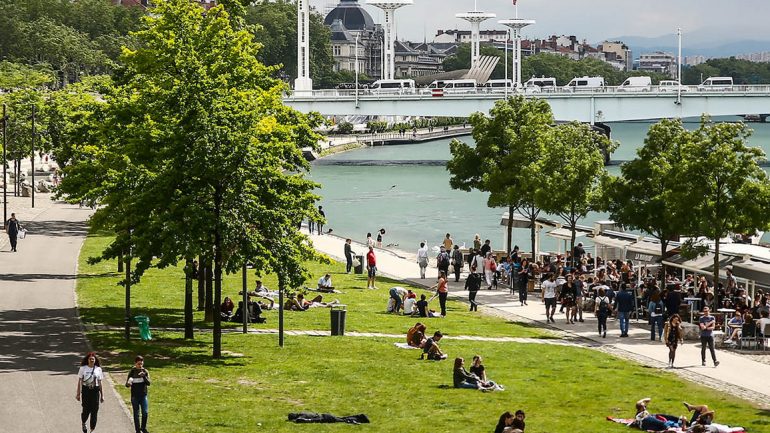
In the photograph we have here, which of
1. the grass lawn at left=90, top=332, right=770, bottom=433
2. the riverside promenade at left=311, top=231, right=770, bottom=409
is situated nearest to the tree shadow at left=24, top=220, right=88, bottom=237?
the riverside promenade at left=311, top=231, right=770, bottom=409

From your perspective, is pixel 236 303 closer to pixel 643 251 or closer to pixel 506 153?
pixel 643 251

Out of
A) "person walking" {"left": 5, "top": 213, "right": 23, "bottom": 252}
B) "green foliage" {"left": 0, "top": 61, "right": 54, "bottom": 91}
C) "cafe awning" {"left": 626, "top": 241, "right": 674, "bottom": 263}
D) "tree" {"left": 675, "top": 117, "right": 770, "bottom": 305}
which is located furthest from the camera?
"green foliage" {"left": 0, "top": 61, "right": 54, "bottom": 91}

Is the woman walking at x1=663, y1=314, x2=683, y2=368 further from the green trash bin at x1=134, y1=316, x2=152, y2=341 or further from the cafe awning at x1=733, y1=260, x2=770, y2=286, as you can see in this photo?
the green trash bin at x1=134, y1=316, x2=152, y2=341

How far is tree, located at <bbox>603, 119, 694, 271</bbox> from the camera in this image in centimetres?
3712

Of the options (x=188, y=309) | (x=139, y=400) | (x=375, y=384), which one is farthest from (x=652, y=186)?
(x=139, y=400)

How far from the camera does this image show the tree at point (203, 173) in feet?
84.4

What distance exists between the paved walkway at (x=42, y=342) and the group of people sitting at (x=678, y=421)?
8.13 meters

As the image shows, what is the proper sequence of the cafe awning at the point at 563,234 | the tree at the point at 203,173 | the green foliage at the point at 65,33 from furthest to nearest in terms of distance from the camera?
the green foliage at the point at 65,33 → the cafe awning at the point at 563,234 → the tree at the point at 203,173

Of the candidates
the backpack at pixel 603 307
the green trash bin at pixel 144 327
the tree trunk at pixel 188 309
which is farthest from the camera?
the backpack at pixel 603 307

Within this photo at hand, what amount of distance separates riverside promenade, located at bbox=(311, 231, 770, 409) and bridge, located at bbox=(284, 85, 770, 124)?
79.2m

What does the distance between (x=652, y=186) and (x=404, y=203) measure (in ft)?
195

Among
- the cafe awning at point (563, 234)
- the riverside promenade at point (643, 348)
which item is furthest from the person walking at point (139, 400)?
the cafe awning at point (563, 234)

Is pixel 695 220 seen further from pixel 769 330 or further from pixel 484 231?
pixel 484 231

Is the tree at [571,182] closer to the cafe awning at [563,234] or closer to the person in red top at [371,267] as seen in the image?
the cafe awning at [563,234]
